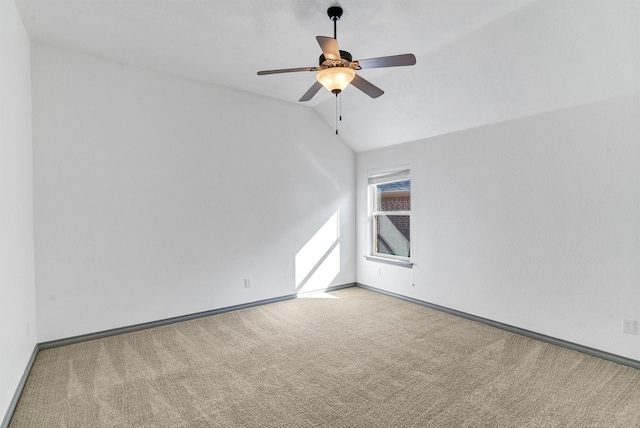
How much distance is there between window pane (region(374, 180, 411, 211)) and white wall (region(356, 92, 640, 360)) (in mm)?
239

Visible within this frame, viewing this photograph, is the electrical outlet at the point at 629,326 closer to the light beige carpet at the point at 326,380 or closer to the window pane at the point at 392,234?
the light beige carpet at the point at 326,380

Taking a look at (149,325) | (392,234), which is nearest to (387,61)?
(392,234)

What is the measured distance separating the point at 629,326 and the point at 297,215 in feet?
12.1

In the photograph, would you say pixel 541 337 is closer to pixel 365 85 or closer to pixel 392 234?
pixel 392 234

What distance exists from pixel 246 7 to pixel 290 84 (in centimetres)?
152

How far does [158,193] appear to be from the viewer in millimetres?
3682

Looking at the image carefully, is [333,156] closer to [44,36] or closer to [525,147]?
[525,147]

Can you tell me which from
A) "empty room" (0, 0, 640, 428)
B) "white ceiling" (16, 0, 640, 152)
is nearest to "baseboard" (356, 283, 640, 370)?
"empty room" (0, 0, 640, 428)

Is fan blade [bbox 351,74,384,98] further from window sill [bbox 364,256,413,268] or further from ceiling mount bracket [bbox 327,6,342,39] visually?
Answer: window sill [bbox 364,256,413,268]

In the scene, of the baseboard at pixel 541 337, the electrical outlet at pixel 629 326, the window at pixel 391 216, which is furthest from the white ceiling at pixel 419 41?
the baseboard at pixel 541 337

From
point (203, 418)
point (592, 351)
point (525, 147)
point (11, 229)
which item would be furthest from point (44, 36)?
point (592, 351)

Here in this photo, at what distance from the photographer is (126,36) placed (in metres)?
2.96

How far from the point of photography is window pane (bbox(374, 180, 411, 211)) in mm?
4754

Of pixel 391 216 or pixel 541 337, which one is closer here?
pixel 541 337
